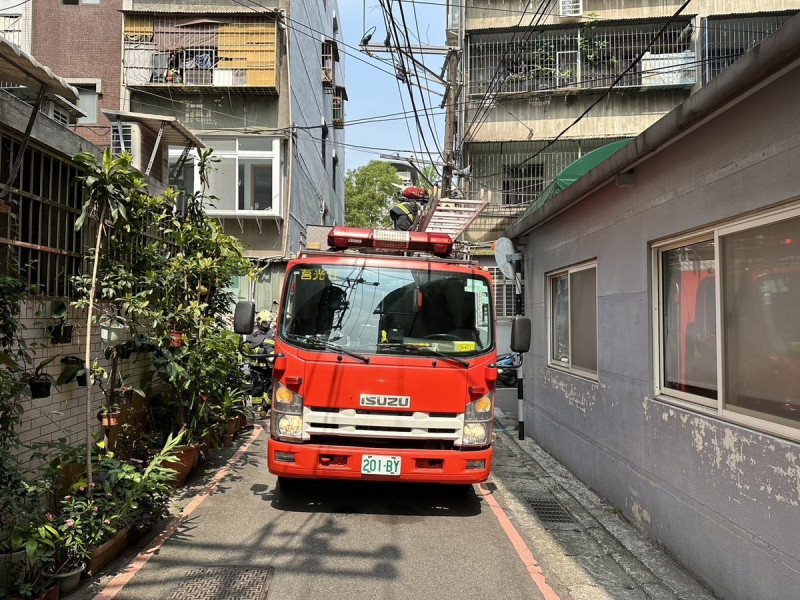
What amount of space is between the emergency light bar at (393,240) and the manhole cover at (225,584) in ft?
11.2

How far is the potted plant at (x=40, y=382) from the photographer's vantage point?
4.23m

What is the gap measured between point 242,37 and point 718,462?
15.8m

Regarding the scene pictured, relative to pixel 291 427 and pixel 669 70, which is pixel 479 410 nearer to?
pixel 291 427

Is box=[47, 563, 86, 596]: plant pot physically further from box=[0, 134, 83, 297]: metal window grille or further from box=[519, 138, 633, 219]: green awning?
box=[519, 138, 633, 219]: green awning

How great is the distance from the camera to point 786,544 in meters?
3.30

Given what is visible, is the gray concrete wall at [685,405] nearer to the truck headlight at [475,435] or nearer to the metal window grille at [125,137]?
the truck headlight at [475,435]

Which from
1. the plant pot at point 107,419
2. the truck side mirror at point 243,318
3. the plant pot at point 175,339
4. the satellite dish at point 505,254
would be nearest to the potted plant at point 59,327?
the plant pot at point 107,419

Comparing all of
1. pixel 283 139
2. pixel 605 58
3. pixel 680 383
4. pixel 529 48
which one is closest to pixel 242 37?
pixel 283 139

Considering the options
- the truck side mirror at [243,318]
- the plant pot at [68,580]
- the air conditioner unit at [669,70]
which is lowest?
the plant pot at [68,580]

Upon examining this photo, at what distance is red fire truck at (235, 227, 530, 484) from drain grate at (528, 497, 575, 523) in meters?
0.88

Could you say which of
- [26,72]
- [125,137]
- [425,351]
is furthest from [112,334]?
[125,137]

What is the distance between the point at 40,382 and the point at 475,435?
141 inches

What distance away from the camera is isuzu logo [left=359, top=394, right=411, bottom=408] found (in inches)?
210

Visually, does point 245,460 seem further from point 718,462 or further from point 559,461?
point 718,462
